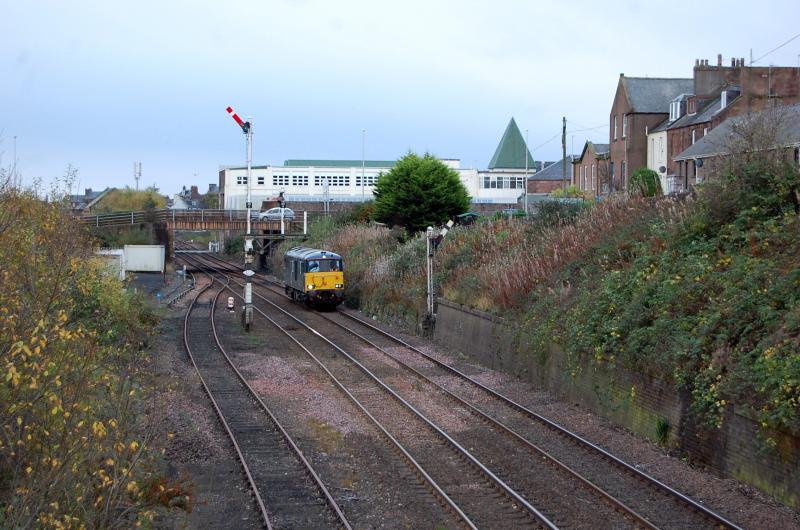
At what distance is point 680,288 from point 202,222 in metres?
54.9

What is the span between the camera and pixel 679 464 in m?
12.4

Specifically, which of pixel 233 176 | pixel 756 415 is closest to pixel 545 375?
pixel 756 415

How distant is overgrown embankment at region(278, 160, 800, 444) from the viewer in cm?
1169

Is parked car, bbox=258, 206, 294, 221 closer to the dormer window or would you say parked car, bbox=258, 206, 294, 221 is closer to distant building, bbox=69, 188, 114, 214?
distant building, bbox=69, 188, 114, 214

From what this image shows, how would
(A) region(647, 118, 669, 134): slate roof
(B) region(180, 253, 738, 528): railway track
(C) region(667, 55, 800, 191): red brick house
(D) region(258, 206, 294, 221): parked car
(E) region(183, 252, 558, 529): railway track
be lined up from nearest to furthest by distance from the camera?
(B) region(180, 253, 738, 528): railway track
(E) region(183, 252, 558, 529): railway track
(C) region(667, 55, 800, 191): red brick house
(A) region(647, 118, 669, 134): slate roof
(D) region(258, 206, 294, 221): parked car

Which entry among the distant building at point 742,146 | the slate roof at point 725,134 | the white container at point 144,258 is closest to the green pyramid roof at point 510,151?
the white container at point 144,258

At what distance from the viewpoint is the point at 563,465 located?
12266mm

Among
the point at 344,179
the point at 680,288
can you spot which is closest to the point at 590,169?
the point at 680,288

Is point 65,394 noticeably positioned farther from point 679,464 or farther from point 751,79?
A: point 751,79

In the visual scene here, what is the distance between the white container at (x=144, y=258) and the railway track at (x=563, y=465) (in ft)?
108

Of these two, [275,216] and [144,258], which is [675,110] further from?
[275,216]

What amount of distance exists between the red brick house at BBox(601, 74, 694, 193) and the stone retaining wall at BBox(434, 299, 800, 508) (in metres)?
31.4

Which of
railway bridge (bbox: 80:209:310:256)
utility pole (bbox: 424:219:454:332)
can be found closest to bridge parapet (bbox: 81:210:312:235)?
railway bridge (bbox: 80:209:310:256)

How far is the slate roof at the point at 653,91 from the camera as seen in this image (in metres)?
51.5
